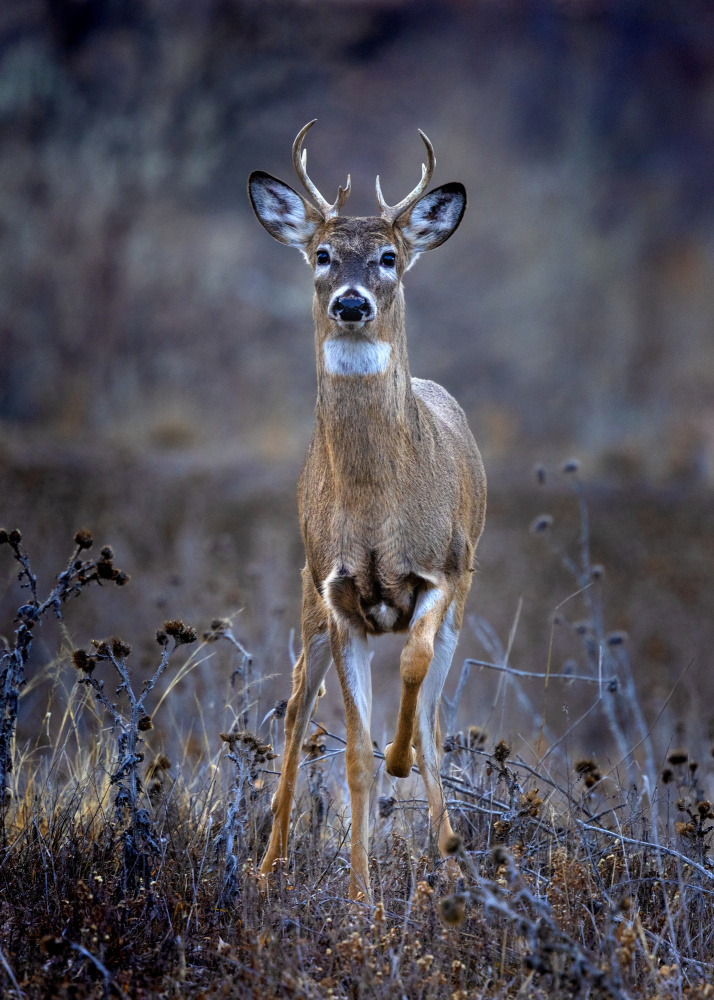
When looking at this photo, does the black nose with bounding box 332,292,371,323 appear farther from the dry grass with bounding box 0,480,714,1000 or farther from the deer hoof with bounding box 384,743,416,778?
the deer hoof with bounding box 384,743,416,778

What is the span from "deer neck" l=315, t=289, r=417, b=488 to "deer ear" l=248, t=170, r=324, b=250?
0.73m

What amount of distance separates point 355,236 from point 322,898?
9.73 ft

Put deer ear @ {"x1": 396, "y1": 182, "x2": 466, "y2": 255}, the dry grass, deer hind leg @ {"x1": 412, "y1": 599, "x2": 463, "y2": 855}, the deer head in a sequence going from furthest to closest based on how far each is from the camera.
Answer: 1. deer ear @ {"x1": 396, "y1": 182, "x2": 466, "y2": 255}
2. deer hind leg @ {"x1": 412, "y1": 599, "x2": 463, "y2": 855}
3. the deer head
4. the dry grass

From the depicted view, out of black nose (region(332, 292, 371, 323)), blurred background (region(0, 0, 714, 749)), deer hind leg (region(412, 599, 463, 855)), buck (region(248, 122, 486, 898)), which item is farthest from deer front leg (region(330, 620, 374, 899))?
blurred background (region(0, 0, 714, 749))

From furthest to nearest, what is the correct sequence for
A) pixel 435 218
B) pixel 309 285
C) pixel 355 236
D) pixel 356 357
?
pixel 309 285 < pixel 435 218 < pixel 355 236 < pixel 356 357

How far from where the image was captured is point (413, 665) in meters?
4.80

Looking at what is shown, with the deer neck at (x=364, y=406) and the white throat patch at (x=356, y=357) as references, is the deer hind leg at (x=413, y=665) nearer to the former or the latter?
the deer neck at (x=364, y=406)

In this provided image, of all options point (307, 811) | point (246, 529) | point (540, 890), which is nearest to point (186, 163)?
point (246, 529)

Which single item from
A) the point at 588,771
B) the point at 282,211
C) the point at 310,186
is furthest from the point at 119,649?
the point at 282,211

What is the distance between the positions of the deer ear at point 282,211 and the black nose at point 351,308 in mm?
943

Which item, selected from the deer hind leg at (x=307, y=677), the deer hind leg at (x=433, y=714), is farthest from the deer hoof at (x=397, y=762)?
the deer hind leg at (x=307, y=677)

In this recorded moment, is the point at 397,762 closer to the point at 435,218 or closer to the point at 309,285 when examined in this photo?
the point at 435,218

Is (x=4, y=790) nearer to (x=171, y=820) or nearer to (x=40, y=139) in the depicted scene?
(x=171, y=820)

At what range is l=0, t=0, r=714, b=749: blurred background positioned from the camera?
14750mm
